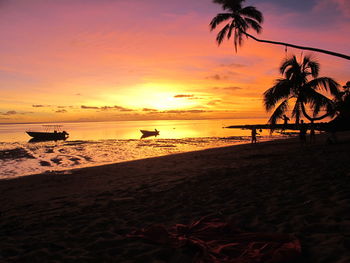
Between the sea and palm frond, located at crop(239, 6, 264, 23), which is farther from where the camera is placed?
the sea

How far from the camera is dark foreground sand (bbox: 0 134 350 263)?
4.25 m

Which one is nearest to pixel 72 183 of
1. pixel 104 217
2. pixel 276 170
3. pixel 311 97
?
pixel 104 217

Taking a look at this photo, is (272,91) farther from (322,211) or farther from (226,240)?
(226,240)

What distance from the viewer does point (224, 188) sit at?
7.94 meters

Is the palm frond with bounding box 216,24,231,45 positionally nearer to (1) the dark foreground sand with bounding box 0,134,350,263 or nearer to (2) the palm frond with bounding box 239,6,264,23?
(2) the palm frond with bounding box 239,6,264,23

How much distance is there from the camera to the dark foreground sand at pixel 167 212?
4.25 meters

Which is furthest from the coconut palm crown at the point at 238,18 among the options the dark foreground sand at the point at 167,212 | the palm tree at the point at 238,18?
the dark foreground sand at the point at 167,212

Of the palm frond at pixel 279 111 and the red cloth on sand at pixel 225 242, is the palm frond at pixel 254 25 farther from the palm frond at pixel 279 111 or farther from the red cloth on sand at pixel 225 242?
the red cloth on sand at pixel 225 242

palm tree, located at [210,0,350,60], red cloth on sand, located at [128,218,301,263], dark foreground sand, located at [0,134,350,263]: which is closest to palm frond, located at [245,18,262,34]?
palm tree, located at [210,0,350,60]

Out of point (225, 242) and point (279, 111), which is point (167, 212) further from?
point (279, 111)

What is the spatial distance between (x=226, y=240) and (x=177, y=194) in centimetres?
374

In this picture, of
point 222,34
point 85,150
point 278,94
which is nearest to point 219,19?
point 222,34

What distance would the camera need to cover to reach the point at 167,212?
6375 millimetres

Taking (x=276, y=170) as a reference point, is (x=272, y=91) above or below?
above
